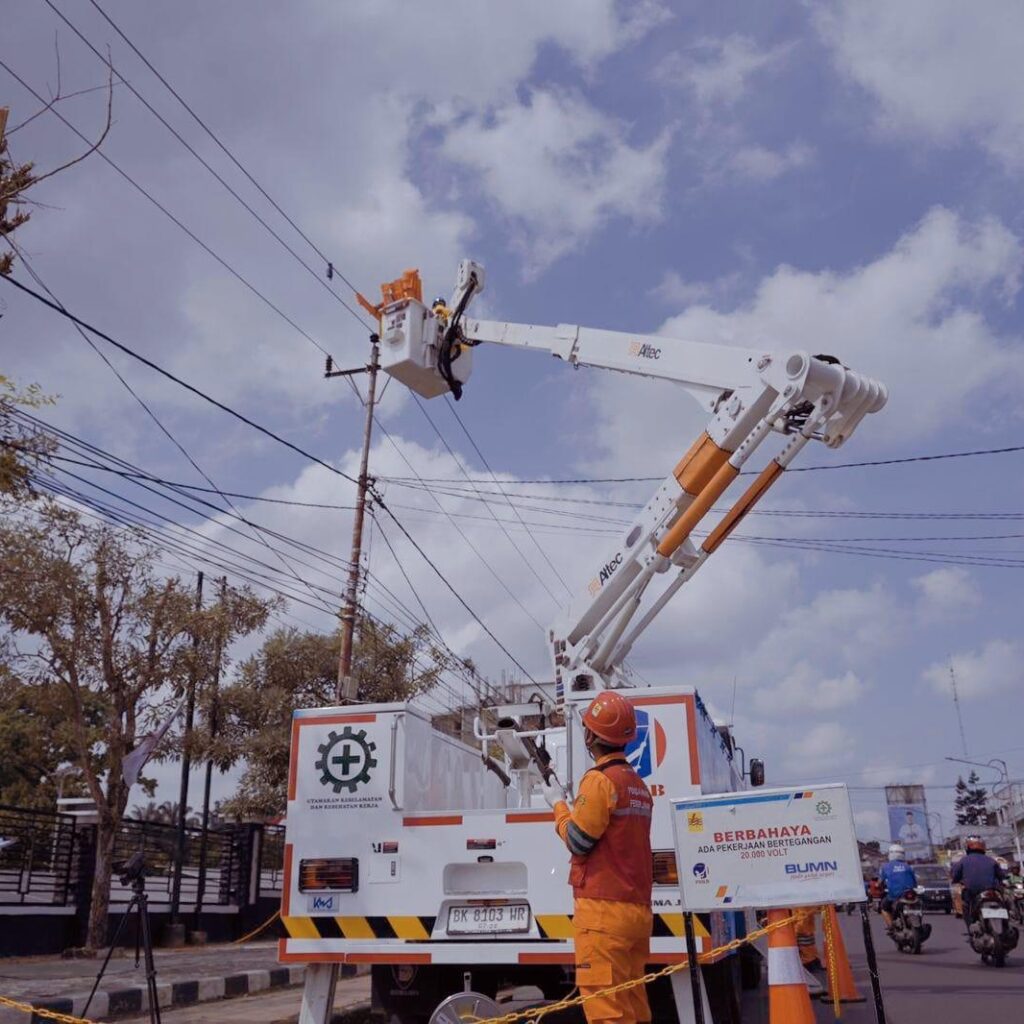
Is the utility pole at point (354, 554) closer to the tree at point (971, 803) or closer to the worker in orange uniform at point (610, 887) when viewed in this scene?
the worker in orange uniform at point (610, 887)

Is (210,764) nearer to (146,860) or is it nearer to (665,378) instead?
(146,860)

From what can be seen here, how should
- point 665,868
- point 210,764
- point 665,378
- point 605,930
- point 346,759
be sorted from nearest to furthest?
point 605,930, point 665,868, point 346,759, point 665,378, point 210,764

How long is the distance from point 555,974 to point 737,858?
7.45 ft

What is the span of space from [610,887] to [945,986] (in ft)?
27.3

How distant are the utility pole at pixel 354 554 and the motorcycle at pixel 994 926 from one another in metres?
9.06

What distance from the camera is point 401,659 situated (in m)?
23.7

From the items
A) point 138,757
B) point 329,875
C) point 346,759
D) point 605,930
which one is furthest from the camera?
point 138,757

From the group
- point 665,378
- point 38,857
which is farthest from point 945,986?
point 38,857

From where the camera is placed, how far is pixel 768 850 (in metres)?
4.37

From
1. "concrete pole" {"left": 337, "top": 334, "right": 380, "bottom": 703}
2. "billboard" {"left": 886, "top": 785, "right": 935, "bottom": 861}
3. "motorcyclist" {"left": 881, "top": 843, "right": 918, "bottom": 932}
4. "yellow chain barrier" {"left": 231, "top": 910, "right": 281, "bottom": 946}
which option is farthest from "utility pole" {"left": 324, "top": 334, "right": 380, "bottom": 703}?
"billboard" {"left": 886, "top": 785, "right": 935, "bottom": 861}

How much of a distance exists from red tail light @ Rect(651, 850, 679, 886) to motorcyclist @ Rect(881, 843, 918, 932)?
1028cm

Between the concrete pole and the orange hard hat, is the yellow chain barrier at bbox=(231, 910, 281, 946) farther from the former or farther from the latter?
the orange hard hat

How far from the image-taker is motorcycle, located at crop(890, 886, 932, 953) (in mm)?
14469

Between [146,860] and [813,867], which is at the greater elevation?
[146,860]
